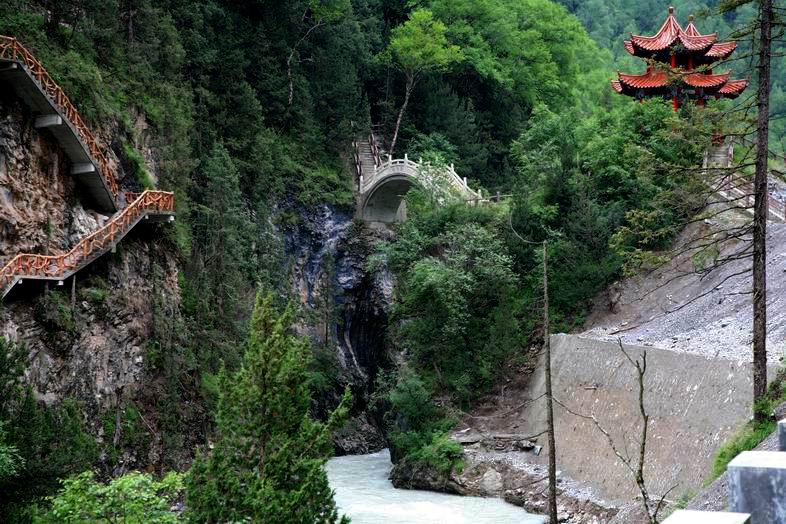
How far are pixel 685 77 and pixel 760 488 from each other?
112 feet

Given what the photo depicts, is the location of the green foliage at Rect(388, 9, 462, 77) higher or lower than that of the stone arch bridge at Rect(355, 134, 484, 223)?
higher

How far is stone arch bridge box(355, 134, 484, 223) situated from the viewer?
131 ft

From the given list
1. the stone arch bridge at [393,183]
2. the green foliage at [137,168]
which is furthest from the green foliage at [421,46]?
the green foliage at [137,168]

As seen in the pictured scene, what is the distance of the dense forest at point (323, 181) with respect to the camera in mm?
17172

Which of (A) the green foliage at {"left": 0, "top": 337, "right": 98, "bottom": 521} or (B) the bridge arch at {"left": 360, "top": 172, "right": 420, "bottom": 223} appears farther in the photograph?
(B) the bridge arch at {"left": 360, "top": 172, "right": 420, "bottom": 223}

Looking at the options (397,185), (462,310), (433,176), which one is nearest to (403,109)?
(397,185)

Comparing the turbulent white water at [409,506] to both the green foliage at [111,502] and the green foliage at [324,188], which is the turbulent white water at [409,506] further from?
the green foliage at [324,188]

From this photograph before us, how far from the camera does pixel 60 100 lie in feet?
81.1

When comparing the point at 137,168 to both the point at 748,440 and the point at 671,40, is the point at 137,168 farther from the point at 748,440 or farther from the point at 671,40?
the point at 671,40

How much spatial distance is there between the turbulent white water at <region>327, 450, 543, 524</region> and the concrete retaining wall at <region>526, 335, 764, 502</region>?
8.00 ft

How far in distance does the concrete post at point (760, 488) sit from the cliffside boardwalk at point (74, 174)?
18924 millimetres

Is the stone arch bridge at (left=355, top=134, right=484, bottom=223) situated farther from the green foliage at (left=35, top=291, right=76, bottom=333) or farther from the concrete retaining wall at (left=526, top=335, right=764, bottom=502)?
the green foliage at (left=35, top=291, right=76, bottom=333)

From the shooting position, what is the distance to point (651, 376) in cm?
2558

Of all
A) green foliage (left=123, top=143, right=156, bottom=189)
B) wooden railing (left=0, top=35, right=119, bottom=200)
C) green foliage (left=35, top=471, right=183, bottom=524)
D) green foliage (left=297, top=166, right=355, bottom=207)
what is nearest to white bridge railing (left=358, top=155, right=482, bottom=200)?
green foliage (left=297, top=166, right=355, bottom=207)
